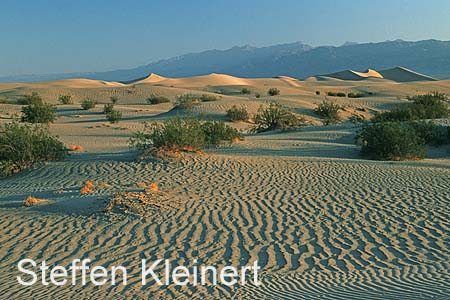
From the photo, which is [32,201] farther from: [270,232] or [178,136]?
[178,136]

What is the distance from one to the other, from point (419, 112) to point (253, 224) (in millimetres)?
20414

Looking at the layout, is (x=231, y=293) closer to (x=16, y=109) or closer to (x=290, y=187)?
(x=290, y=187)

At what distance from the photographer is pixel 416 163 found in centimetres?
1548

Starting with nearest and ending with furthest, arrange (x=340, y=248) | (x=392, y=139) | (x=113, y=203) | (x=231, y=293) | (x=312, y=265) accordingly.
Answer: (x=231, y=293) < (x=312, y=265) < (x=340, y=248) < (x=113, y=203) < (x=392, y=139)

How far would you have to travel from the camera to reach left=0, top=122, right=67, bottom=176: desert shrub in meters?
14.7

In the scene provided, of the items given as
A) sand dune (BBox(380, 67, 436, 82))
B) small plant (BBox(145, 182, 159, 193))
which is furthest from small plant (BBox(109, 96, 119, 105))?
sand dune (BBox(380, 67, 436, 82))

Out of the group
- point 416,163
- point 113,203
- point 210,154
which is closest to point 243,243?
point 113,203

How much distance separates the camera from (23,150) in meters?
14.8

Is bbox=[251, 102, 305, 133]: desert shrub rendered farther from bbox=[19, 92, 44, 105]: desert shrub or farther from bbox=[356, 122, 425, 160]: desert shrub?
bbox=[19, 92, 44, 105]: desert shrub

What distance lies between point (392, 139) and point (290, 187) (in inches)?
243

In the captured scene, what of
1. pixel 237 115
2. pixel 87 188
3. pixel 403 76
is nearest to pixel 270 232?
pixel 87 188

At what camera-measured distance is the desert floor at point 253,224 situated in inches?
255

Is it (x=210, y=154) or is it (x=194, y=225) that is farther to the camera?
(x=210, y=154)

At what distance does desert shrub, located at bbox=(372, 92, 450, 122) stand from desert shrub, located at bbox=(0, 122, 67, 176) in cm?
1483
